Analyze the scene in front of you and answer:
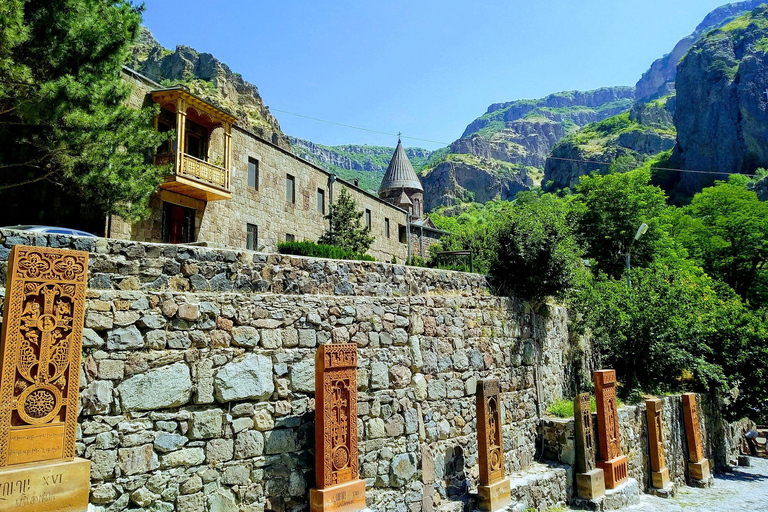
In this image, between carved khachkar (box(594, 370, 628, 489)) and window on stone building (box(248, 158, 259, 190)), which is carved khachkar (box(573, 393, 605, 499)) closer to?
carved khachkar (box(594, 370, 628, 489))

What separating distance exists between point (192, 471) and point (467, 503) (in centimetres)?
467

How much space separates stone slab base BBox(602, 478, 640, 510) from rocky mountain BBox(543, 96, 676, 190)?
72.5m

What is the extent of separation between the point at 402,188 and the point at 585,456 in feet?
150

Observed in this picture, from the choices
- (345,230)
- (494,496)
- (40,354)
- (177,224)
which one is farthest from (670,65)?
(40,354)

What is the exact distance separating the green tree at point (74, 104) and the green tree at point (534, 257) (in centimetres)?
880

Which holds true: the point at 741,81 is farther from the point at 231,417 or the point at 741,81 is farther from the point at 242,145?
the point at 231,417

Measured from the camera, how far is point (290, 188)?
20.0m

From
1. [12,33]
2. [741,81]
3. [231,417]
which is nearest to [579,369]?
[231,417]

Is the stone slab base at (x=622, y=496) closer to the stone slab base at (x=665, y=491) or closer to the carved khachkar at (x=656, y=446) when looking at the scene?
the stone slab base at (x=665, y=491)

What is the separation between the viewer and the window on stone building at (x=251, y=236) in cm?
1771

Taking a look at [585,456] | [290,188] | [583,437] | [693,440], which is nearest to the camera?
[585,456]

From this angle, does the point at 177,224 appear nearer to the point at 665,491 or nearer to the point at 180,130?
the point at 180,130

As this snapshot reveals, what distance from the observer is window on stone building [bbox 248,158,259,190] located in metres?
17.9

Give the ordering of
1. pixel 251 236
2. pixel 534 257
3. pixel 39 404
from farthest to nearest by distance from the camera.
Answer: pixel 251 236 < pixel 534 257 < pixel 39 404
